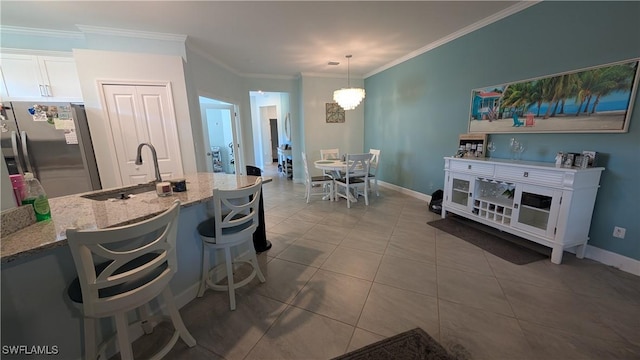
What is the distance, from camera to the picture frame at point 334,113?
5.54 meters

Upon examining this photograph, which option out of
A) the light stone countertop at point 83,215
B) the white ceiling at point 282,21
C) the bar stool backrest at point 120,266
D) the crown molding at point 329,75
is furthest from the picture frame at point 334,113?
the bar stool backrest at point 120,266

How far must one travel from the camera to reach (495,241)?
8.64 feet

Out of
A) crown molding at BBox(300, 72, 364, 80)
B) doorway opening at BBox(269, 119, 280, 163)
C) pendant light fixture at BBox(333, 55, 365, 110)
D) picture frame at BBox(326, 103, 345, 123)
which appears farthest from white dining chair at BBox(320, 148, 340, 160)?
doorway opening at BBox(269, 119, 280, 163)

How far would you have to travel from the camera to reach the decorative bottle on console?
3.66ft

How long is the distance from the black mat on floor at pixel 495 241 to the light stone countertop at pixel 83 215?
2.66m

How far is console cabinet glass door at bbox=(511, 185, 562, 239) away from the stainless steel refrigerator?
192 inches

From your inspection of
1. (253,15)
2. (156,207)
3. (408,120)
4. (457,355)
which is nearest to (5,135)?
(156,207)

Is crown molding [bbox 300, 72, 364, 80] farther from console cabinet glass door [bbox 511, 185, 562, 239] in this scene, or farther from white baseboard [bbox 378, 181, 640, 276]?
white baseboard [bbox 378, 181, 640, 276]

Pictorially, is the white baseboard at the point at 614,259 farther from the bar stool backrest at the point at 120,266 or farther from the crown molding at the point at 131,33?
the crown molding at the point at 131,33

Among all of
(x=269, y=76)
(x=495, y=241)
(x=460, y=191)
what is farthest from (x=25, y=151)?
(x=495, y=241)

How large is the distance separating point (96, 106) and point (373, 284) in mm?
3657

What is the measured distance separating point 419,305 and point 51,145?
406cm

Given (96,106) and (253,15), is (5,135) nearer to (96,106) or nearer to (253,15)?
(96,106)

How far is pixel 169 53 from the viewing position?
3174mm
